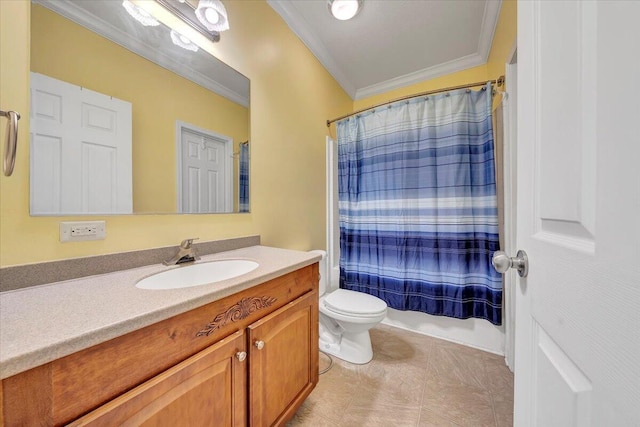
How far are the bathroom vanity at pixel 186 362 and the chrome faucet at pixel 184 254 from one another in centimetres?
11

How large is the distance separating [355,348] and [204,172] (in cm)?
151

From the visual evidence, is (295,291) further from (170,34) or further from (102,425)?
(170,34)

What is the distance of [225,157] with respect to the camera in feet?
4.43

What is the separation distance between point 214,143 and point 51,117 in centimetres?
61

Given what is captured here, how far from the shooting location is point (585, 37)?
347 mm

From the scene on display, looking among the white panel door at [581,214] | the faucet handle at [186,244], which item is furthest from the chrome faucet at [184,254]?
the white panel door at [581,214]

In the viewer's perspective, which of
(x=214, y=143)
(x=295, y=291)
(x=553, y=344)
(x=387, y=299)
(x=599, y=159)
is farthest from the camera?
(x=387, y=299)

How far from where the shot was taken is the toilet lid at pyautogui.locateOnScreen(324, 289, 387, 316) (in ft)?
4.90

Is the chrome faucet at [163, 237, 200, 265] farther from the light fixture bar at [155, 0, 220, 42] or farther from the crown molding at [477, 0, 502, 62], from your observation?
the crown molding at [477, 0, 502, 62]

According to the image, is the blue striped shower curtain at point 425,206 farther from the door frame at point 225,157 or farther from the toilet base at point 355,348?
the door frame at point 225,157

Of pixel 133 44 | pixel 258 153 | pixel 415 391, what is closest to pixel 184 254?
pixel 258 153

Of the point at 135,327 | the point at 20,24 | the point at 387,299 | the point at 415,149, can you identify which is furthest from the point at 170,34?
the point at 387,299

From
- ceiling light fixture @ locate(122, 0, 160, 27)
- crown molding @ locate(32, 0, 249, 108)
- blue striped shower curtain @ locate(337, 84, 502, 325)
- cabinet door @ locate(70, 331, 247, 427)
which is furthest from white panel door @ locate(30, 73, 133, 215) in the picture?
blue striped shower curtain @ locate(337, 84, 502, 325)

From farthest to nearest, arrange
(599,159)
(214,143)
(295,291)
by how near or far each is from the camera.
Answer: (214,143), (295,291), (599,159)
